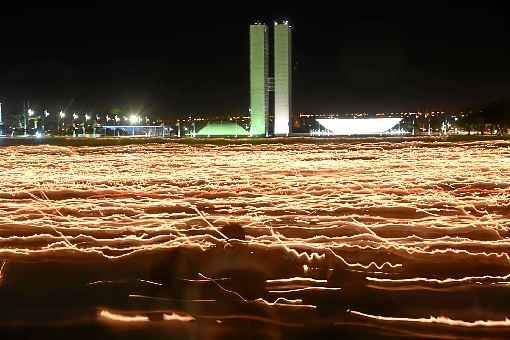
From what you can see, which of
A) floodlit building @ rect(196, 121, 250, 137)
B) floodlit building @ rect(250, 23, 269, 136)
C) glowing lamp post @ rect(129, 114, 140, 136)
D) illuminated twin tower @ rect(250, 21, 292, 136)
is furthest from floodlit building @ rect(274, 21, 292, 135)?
glowing lamp post @ rect(129, 114, 140, 136)

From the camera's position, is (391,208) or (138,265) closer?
(138,265)

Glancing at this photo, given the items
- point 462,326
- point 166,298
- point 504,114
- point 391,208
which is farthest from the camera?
point 504,114

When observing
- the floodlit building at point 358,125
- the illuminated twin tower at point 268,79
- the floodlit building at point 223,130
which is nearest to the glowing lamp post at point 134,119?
the floodlit building at point 358,125

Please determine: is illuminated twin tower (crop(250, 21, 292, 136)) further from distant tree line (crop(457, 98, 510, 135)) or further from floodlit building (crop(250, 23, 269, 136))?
distant tree line (crop(457, 98, 510, 135))

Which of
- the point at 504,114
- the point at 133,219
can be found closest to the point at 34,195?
the point at 133,219

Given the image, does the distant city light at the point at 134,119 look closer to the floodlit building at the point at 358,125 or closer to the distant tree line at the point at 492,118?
the floodlit building at the point at 358,125

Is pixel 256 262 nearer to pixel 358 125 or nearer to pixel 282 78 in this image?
pixel 282 78

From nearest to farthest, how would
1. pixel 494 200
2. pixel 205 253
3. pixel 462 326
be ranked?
pixel 462 326 < pixel 205 253 < pixel 494 200

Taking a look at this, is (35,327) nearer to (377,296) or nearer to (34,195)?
(377,296)
